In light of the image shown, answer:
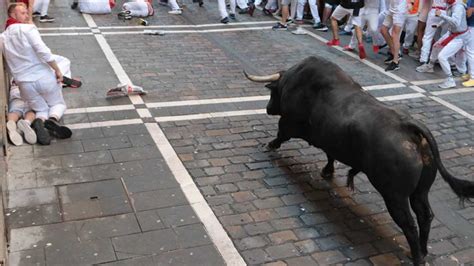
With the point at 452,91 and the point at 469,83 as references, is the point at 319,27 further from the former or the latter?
the point at 452,91

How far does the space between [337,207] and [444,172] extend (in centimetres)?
139

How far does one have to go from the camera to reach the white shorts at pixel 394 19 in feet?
35.6

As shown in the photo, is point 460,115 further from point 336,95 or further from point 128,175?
point 128,175

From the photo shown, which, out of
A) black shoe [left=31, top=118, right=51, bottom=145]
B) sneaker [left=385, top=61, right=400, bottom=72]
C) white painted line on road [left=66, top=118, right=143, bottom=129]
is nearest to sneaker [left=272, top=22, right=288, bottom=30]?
sneaker [left=385, top=61, right=400, bottom=72]

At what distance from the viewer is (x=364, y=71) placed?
10.7m

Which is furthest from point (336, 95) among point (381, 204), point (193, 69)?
point (193, 69)

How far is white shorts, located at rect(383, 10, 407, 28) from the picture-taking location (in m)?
10.8

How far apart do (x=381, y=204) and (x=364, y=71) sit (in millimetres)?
5326

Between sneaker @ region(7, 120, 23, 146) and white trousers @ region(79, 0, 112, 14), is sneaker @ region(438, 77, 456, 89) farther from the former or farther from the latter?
white trousers @ region(79, 0, 112, 14)

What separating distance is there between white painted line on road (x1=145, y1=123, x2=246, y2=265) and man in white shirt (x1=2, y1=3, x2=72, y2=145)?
1215 millimetres

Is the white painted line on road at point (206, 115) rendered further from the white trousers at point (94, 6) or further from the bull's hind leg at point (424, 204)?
the white trousers at point (94, 6)

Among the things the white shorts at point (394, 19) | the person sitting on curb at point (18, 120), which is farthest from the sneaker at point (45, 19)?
the white shorts at point (394, 19)

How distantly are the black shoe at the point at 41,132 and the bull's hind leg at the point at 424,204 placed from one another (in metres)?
4.45

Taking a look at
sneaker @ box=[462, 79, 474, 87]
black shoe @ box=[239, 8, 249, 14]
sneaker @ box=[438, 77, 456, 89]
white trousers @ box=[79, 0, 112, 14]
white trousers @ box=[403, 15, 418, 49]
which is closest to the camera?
sneaker @ box=[438, 77, 456, 89]
